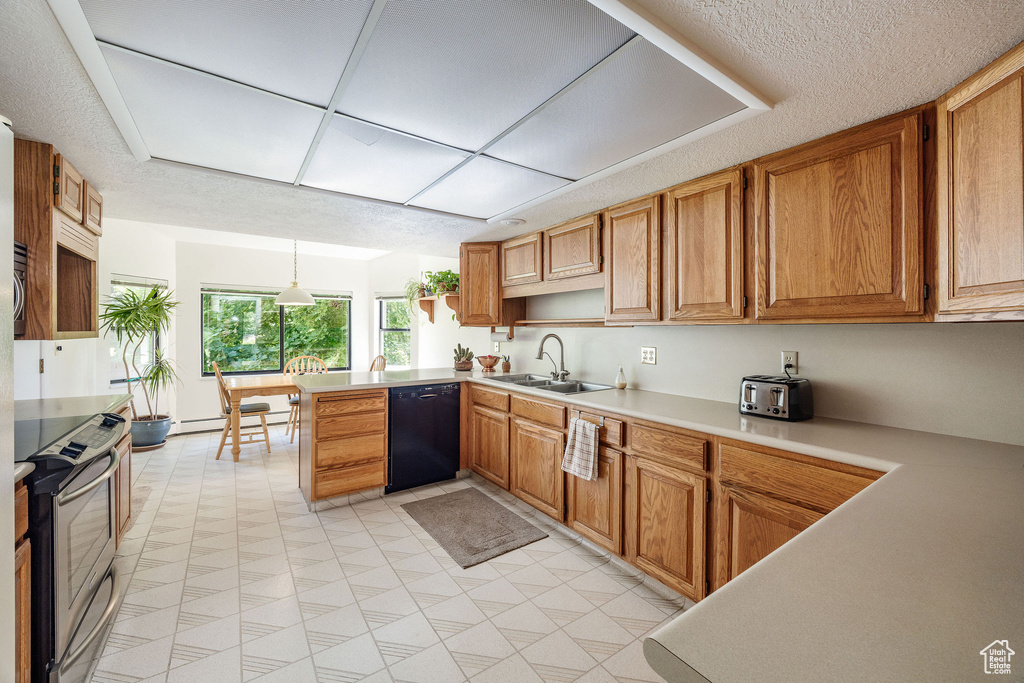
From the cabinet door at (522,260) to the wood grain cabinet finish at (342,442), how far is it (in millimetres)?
1379

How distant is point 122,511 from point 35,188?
1692 mm

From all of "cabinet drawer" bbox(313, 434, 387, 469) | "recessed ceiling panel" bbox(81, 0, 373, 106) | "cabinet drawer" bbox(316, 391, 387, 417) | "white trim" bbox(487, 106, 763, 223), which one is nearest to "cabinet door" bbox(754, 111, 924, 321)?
"white trim" bbox(487, 106, 763, 223)

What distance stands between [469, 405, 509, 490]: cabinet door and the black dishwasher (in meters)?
0.14

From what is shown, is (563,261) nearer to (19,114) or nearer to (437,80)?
(437,80)

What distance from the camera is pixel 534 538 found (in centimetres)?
275

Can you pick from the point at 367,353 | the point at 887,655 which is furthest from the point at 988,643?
the point at 367,353

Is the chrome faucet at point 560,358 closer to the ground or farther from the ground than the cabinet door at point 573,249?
closer to the ground

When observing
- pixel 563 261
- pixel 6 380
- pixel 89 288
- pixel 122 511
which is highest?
pixel 563 261

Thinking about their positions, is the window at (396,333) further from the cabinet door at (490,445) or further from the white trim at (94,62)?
the white trim at (94,62)

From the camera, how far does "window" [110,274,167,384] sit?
14.5 ft

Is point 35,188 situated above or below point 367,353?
above

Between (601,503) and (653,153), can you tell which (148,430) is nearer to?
(601,503)

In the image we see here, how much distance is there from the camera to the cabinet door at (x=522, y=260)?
3.48 m

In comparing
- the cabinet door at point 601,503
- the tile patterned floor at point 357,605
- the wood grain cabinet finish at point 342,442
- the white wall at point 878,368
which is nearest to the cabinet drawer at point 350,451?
the wood grain cabinet finish at point 342,442
